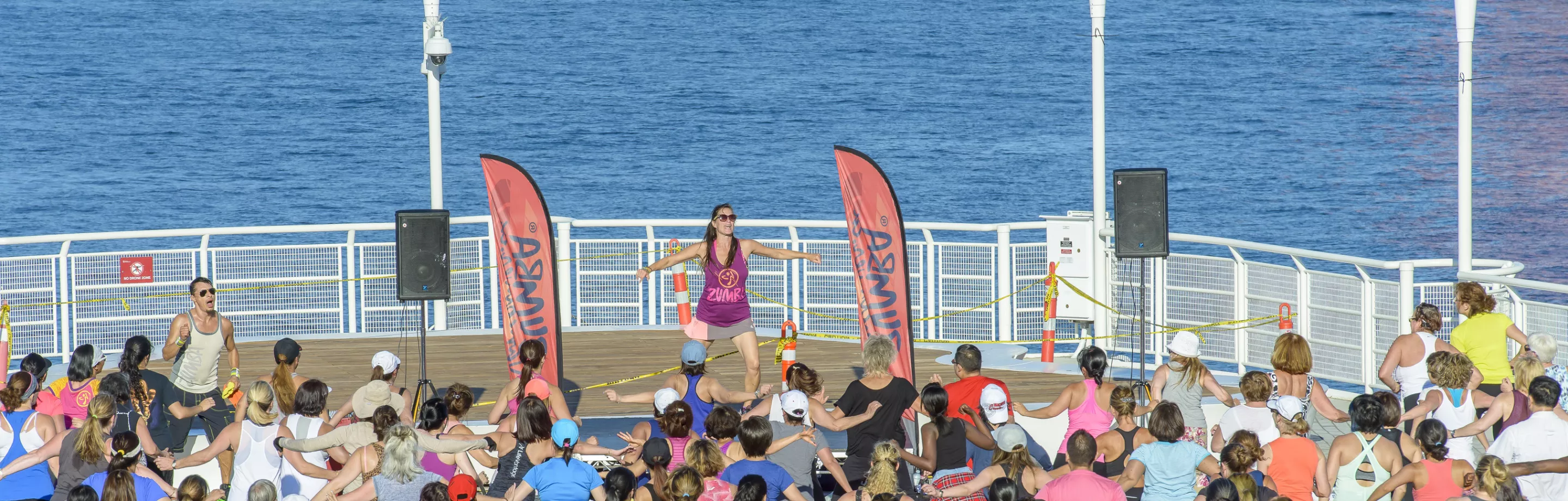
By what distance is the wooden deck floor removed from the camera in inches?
501

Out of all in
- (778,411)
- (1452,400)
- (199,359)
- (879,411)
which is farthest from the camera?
(199,359)

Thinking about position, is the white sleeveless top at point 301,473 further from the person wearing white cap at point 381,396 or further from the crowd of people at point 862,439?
the person wearing white cap at point 381,396

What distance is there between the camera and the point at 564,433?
738 cm

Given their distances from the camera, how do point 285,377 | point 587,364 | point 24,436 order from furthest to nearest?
1. point 587,364
2. point 285,377
3. point 24,436

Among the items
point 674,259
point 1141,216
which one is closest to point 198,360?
point 674,259

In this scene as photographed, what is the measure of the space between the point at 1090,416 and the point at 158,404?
503 cm

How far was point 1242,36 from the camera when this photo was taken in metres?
93.6

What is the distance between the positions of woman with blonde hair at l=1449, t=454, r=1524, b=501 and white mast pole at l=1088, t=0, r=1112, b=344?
693 cm

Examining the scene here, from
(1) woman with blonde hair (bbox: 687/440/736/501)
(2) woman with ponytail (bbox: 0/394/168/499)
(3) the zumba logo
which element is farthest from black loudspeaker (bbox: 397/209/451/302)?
(1) woman with blonde hair (bbox: 687/440/736/501)

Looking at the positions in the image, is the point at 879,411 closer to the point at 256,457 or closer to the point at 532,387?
the point at 532,387

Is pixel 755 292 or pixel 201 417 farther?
pixel 755 292

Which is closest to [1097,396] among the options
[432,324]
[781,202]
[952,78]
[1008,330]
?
[1008,330]

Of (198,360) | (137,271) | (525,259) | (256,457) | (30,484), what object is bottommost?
(30,484)

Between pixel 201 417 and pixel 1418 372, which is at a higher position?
pixel 1418 372
